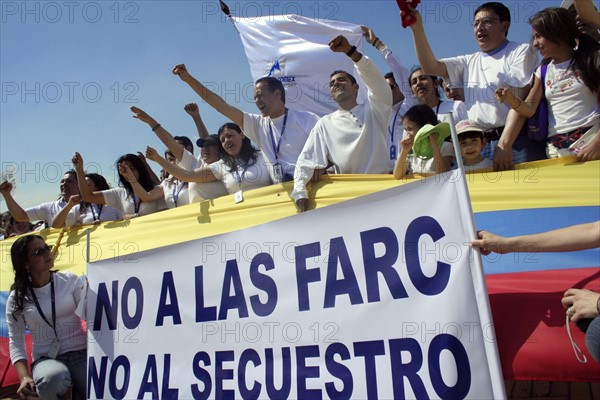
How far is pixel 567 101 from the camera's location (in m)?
3.90

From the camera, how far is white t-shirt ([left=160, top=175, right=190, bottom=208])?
591 cm

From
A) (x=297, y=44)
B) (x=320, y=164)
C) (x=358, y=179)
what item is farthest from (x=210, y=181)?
(x=297, y=44)

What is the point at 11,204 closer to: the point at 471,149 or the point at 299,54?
the point at 299,54

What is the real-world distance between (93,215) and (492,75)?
4099 mm

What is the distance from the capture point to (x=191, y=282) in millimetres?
3467

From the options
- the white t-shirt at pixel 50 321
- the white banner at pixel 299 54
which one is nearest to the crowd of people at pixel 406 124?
the white t-shirt at pixel 50 321

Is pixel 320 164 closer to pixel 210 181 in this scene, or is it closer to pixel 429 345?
pixel 210 181

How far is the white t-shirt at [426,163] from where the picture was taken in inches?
161

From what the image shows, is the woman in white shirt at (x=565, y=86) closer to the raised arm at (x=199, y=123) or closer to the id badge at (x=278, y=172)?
the id badge at (x=278, y=172)

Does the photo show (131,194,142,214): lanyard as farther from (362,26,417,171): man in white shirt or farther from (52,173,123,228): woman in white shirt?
(362,26,417,171): man in white shirt

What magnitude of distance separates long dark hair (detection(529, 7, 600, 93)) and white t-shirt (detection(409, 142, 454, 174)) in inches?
34.8

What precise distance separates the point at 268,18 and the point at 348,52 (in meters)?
5.29

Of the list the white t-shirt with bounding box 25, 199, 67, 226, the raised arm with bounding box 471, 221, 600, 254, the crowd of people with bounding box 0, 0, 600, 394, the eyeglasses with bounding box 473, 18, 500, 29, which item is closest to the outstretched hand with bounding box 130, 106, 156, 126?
the crowd of people with bounding box 0, 0, 600, 394

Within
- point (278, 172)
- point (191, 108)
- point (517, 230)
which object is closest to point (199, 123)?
point (191, 108)
